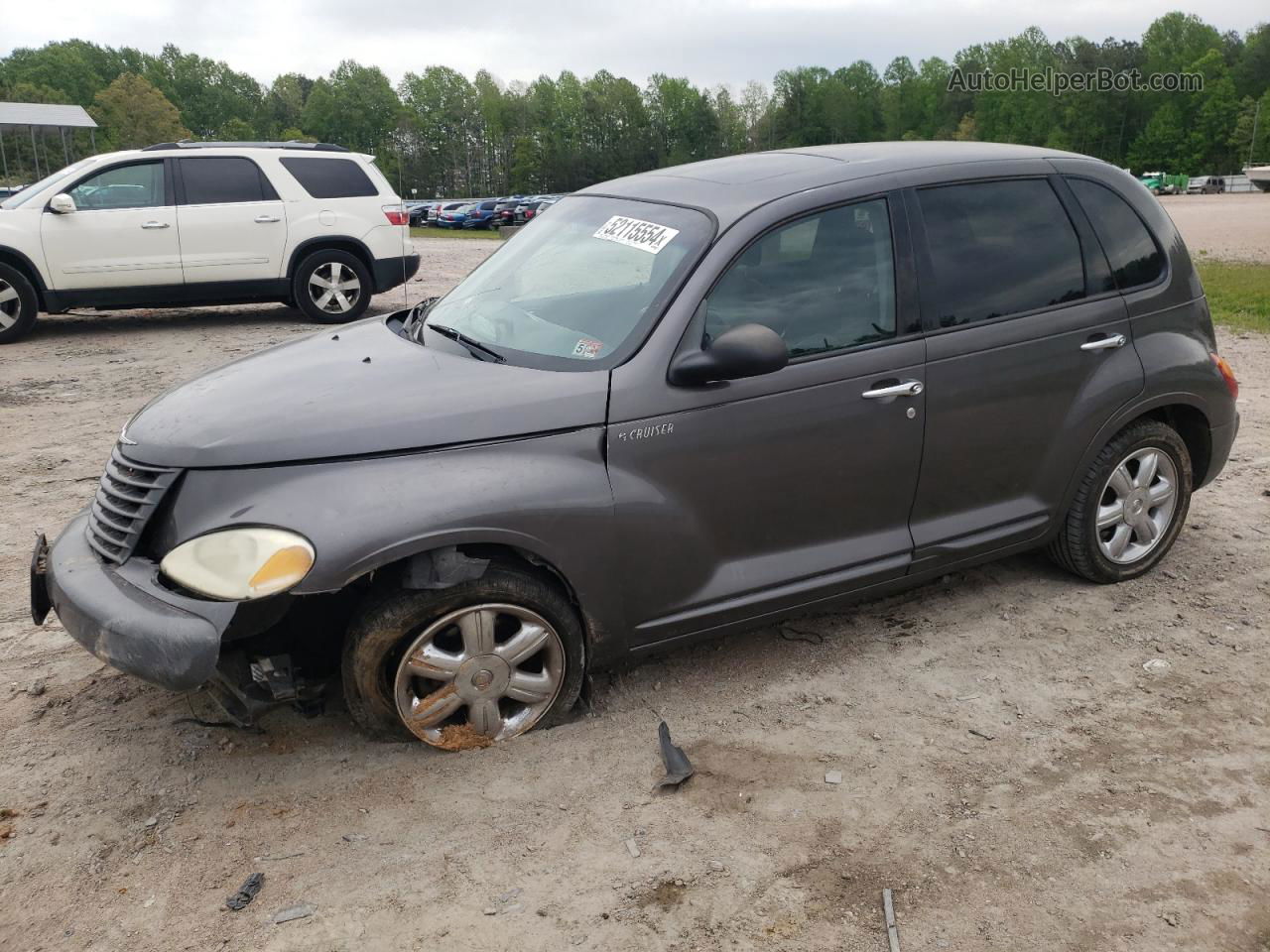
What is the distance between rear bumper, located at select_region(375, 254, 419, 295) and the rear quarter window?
74 centimetres

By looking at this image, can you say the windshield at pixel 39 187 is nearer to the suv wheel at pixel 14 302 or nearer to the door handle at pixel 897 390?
the suv wheel at pixel 14 302

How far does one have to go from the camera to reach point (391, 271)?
12008mm

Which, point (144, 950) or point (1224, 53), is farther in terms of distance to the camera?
point (1224, 53)

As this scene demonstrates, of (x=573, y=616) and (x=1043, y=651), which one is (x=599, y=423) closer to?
(x=573, y=616)

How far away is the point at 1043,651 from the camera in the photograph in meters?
4.16

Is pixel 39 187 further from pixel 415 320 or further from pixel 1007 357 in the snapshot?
pixel 1007 357

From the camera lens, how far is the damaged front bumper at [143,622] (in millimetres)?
2977

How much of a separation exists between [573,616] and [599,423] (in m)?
0.62

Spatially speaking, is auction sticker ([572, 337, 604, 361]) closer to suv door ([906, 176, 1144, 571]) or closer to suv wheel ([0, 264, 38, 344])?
suv door ([906, 176, 1144, 571])

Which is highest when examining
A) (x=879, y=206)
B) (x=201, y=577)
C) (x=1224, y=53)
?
(x=1224, y=53)

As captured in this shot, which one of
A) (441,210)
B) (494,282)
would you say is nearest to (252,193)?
(494,282)

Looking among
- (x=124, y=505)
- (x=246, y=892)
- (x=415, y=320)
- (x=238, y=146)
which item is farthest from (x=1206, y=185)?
(x=246, y=892)
